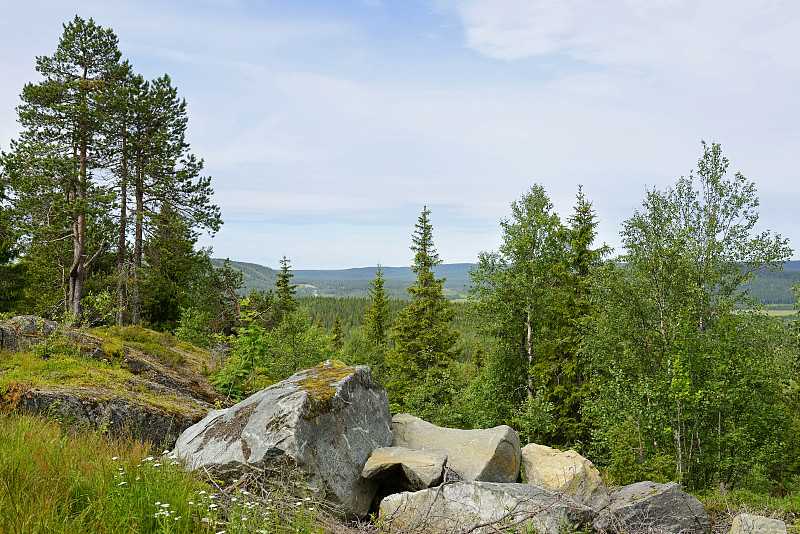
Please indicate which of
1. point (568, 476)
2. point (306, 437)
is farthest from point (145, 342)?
point (568, 476)

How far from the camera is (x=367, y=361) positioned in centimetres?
4478

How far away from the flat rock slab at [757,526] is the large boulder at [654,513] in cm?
55

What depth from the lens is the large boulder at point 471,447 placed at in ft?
24.5

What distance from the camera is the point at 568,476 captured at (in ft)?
25.4

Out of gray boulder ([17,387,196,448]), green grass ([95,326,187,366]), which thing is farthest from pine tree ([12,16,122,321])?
gray boulder ([17,387,196,448])

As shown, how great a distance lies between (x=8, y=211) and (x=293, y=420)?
903 inches

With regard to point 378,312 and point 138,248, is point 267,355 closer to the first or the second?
point 138,248

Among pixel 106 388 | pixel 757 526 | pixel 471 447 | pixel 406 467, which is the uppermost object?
pixel 106 388

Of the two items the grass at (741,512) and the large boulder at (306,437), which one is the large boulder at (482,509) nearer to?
the large boulder at (306,437)

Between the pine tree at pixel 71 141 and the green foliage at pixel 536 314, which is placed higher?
the pine tree at pixel 71 141

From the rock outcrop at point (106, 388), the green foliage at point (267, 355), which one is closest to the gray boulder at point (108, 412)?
the rock outcrop at point (106, 388)

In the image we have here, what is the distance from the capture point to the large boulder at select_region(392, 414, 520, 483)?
7480 mm

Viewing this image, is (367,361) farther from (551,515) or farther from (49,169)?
(551,515)

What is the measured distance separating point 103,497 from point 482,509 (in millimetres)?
4308
